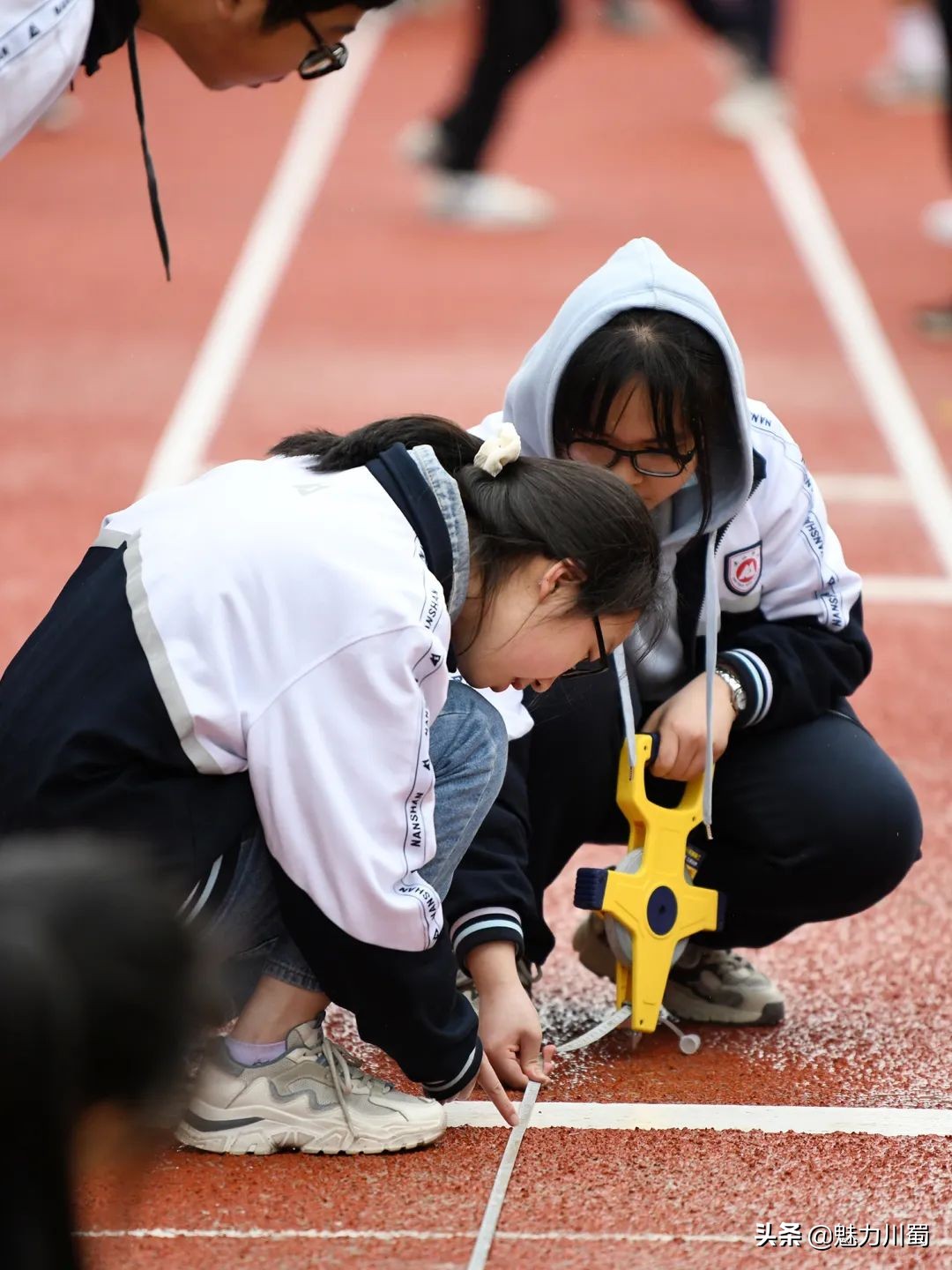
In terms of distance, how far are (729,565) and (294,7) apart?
93 cm

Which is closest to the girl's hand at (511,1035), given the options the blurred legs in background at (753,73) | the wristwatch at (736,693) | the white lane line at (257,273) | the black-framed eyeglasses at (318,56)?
the wristwatch at (736,693)

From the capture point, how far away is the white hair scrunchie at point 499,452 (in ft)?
6.78

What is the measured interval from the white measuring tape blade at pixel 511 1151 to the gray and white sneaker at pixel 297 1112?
0.09 m

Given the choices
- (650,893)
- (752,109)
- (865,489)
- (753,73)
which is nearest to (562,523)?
(650,893)

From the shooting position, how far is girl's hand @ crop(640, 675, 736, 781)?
2.40 m

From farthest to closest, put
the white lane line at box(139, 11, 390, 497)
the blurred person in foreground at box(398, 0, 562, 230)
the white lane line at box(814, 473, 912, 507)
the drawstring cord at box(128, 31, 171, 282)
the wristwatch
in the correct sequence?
the blurred person in foreground at box(398, 0, 562, 230) < the white lane line at box(139, 11, 390, 497) < the white lane line at box(814, 473, 912, 507) < the wristwatch < the drawstring cord at box(128, 31, 171, 282)

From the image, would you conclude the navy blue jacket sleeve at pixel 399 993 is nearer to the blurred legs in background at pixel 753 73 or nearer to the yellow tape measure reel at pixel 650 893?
the yellow tape measure reel at pixel 650 893

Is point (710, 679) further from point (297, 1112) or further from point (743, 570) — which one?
point (297, 1112)

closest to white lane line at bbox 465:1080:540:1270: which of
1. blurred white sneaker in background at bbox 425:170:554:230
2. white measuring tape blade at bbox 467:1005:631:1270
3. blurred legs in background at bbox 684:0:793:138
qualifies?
white measuring tape blade at bbox 467:1005:631:1270

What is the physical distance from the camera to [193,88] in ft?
33.5

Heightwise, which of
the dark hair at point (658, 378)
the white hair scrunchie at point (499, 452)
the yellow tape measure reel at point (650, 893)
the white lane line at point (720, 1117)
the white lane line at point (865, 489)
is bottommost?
the white lane line at point (865, 489)

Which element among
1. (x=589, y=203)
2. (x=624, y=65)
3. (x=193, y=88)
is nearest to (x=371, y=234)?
(x=589, y=203)

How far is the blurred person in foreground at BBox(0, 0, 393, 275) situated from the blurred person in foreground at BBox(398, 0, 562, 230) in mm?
5482

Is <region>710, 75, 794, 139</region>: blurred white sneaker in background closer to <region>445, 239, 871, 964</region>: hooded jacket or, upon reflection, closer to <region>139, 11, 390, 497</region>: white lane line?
<region>139, 11, 390, 497</region>: white lane line
